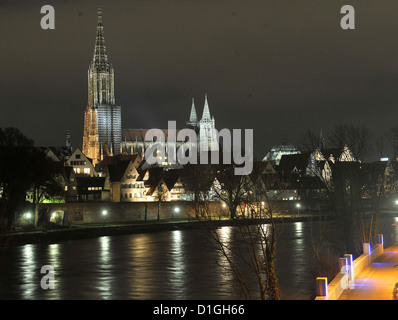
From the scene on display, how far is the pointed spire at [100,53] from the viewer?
150 m

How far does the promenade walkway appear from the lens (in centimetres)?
1878

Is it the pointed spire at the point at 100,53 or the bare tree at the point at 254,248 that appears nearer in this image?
the bare tree at the point at 254,248

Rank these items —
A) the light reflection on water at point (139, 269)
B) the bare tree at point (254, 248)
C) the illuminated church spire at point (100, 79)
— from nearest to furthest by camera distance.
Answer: the bare tree at point (254, 248) → the light reflection on water at point (139, 269) → the illuminated church spire at point (100, 79)

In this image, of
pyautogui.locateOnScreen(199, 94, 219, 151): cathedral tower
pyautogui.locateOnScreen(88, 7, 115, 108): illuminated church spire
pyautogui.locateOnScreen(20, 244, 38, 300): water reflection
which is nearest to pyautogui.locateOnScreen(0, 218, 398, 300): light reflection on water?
pyautogui.locateOnScreen(20, 244, 38, 300): water reflection

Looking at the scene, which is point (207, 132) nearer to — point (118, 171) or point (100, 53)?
point (100, 53)

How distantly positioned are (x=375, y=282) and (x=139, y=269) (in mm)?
15352

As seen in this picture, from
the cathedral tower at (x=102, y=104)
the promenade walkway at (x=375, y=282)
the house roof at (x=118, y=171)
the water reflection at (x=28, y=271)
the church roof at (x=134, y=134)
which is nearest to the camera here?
the promenade walkway at (x=375, y=282)

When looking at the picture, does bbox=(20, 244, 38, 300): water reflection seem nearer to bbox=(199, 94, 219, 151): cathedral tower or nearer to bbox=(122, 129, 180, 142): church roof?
bbox=(122, 129, 180, 142): church roof

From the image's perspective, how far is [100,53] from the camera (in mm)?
150500

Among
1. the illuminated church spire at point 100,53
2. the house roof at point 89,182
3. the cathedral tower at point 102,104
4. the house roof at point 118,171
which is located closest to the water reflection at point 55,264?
the house roof at point 89,182

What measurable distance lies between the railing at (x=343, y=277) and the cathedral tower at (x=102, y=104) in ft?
406

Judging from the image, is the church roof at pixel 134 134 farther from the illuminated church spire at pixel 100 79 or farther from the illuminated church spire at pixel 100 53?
the illuminated church spire at pixel 100 53

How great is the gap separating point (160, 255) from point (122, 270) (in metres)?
6.38
